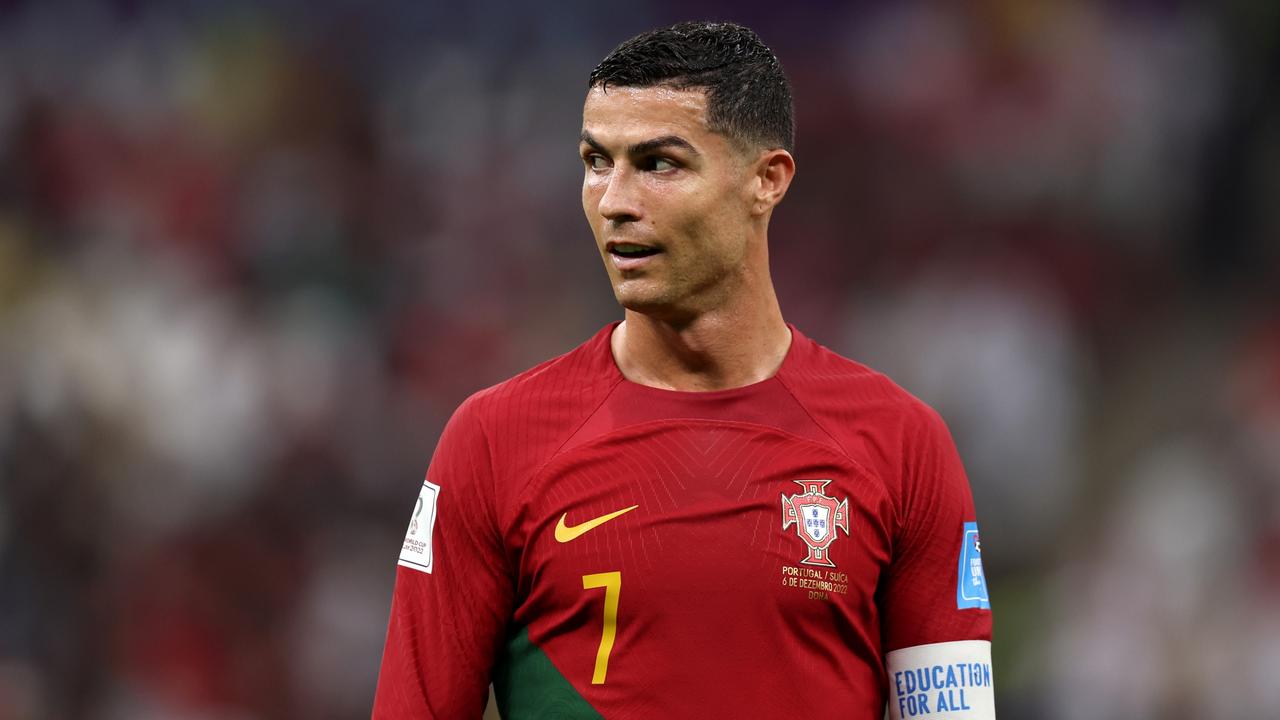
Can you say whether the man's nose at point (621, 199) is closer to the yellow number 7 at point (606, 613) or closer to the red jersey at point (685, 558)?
the red jersey at point (685, 558)

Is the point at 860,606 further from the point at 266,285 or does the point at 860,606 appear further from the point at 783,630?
the point at 266,285

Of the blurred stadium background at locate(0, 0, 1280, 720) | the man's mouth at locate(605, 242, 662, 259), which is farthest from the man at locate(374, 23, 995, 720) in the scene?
the blurred stadium background at locate(0, 0, 1280, 720)

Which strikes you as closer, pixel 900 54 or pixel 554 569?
pixel 554 569

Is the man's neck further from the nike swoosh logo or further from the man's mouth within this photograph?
the nike swoosh logo

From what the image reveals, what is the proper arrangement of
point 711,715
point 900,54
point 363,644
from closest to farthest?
point 711,715 < point 363,644 < point 900,54

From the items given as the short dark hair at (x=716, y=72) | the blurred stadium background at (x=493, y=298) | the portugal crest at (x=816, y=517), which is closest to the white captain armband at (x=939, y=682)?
the portugal crest at (x=816, y=517)

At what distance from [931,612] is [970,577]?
0.12 metres

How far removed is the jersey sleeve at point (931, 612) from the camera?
265 centimetres

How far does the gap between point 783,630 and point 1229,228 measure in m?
5.31

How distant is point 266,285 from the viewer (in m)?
7.02

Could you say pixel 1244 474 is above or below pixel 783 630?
above

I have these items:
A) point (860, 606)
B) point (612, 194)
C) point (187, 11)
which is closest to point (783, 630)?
point (860, 606)

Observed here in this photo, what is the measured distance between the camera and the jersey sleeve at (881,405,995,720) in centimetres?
265

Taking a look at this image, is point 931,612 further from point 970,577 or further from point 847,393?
point 847,393
